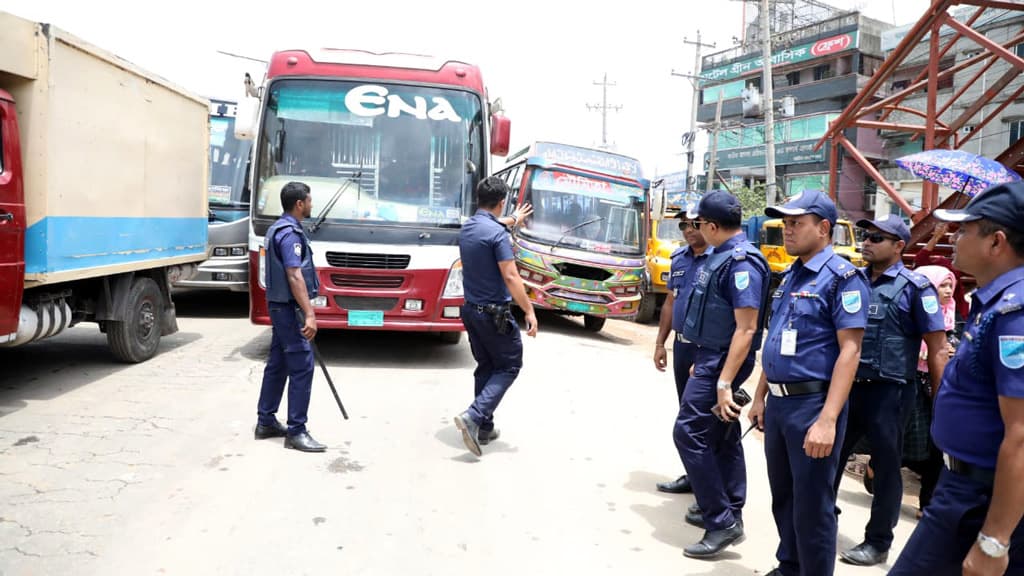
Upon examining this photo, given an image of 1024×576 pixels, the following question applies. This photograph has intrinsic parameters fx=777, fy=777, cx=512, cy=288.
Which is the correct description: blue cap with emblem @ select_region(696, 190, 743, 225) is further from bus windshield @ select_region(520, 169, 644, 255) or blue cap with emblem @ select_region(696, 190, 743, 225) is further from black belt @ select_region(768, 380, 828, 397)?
bus windshield @ select_region(520, 169, 644, 255)

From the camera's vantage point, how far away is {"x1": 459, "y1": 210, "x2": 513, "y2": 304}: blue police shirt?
5.02 metres

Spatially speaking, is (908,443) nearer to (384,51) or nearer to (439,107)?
(439,107)

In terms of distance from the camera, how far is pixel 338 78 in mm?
7867

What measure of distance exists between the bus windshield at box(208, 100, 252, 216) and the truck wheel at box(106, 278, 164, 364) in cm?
349

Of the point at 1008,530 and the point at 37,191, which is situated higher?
the point at 37,191

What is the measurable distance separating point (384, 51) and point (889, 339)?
19.9 feet

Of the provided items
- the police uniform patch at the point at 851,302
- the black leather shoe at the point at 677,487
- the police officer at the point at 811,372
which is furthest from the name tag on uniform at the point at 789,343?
the black leather shoe at the point at 677,487

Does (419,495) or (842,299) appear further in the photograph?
(419,495)

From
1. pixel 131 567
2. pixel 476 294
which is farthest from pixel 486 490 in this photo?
pixel 131 567

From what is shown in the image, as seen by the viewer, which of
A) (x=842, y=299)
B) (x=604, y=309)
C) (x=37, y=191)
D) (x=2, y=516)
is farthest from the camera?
(x=604, y=309)

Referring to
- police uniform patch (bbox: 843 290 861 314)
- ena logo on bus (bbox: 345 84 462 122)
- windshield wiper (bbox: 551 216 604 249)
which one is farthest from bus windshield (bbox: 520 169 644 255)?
police uniform patch (bbox: 843 290 861 314)

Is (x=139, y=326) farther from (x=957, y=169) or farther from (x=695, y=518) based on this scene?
(x=957, y=169)

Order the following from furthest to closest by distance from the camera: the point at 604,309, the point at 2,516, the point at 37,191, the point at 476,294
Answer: the point at 604,309 < the point at 37,191 < the point at 476,294 < the point at 2,516

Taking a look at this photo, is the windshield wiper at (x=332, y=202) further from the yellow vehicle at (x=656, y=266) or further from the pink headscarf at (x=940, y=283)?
the yellow vehicle at (x=656, y=266)
